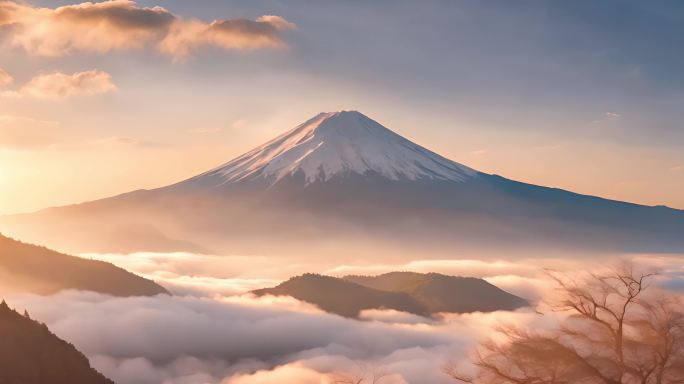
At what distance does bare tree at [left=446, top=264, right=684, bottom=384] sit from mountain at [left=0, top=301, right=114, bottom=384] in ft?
388

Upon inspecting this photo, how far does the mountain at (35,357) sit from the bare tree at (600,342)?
11812 centimetres

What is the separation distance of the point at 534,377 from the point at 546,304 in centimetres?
298

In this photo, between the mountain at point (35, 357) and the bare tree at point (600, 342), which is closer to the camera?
the bare tree at point (600, 342)

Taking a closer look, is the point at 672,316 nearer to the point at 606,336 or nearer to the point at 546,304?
the point at 606,336

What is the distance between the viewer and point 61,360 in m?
140

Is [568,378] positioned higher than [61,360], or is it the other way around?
[568,378]

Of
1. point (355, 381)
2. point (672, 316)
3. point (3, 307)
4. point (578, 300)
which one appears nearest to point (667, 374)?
point (672, 316)

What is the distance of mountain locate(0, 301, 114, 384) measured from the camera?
130000 mm

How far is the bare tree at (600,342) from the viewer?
920 inches

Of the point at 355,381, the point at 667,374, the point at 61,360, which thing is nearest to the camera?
the point at 667,374

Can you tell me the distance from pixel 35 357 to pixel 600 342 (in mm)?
130732

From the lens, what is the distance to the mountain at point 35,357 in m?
130

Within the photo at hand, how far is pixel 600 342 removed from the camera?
80.3ft

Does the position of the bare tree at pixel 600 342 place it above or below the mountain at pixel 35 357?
above
